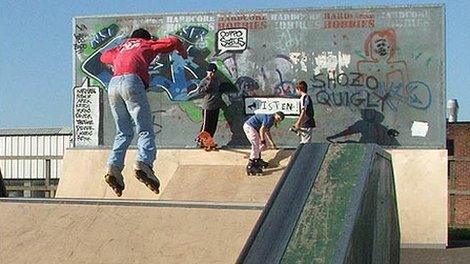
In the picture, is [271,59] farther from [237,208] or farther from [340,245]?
[340,245]

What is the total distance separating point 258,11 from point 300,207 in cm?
974

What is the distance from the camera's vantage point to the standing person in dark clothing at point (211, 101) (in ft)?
44.1

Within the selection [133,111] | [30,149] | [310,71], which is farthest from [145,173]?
[30,149]

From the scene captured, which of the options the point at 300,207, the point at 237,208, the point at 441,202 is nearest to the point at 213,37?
the point at 441,202

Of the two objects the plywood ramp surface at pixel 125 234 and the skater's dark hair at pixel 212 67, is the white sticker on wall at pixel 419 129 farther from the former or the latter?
the plywood ramp surface at pixel 125 234

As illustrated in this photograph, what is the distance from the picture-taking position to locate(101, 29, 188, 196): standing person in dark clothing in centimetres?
699

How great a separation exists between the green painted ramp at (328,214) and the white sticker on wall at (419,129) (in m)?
7.88

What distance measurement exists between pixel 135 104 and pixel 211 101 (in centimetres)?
653

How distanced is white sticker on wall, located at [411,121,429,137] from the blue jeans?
6.82 m

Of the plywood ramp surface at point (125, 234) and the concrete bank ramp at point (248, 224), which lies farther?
the plywood ramp surface at point (125, 234)

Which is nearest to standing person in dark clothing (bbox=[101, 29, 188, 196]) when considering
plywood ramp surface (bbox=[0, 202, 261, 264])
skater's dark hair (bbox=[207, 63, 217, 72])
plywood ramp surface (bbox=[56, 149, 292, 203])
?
plywood ramp surface (bbox=[0, 202, 261, 264])

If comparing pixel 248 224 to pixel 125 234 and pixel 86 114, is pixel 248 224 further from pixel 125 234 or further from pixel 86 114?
pixel 86 114

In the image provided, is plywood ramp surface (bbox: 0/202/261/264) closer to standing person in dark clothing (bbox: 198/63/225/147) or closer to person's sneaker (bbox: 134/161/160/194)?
person's sneaker (bbox: 134/161/160/194)

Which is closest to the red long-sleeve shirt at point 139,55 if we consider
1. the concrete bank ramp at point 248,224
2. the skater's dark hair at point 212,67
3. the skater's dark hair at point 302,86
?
the concrete bank ramp at point 248,224
